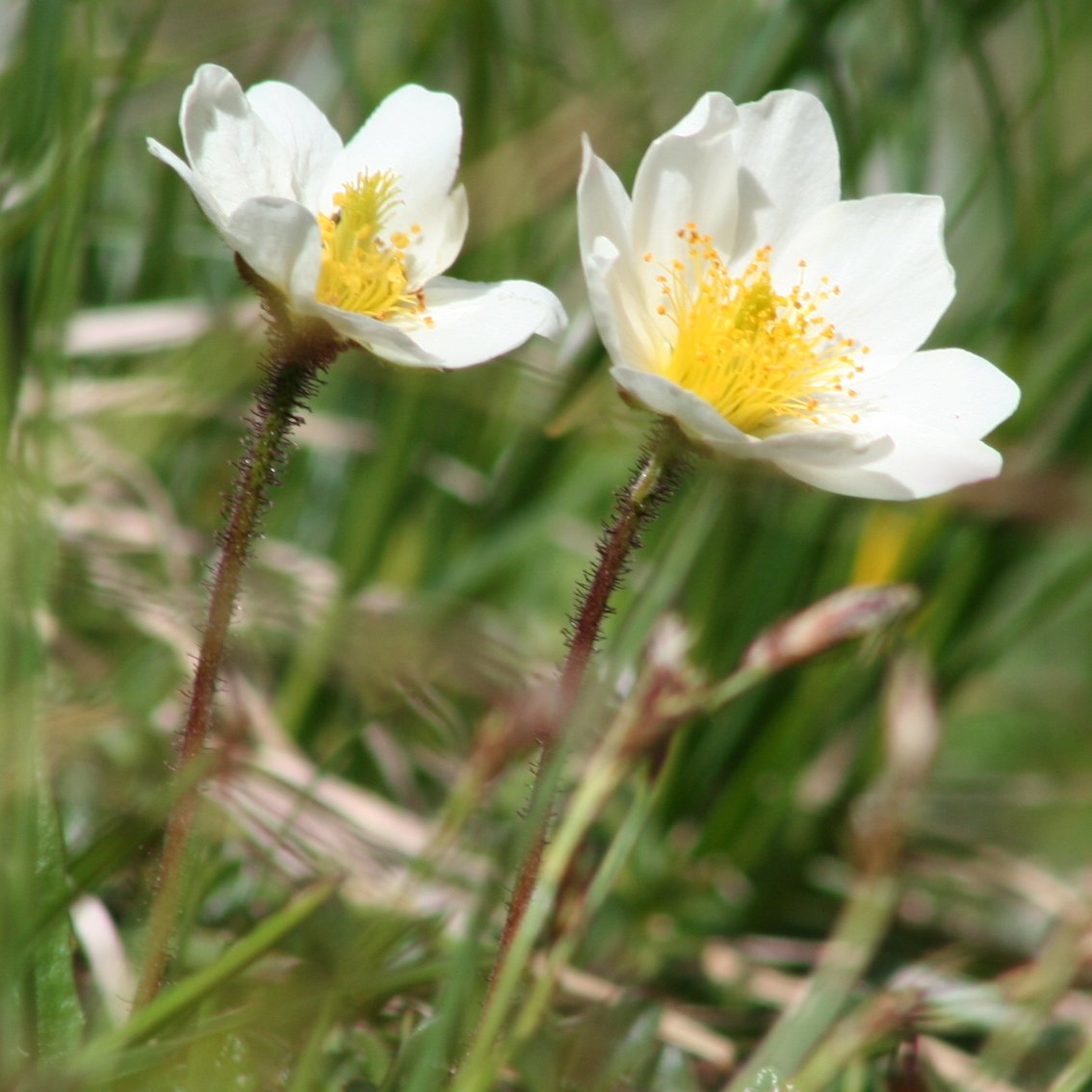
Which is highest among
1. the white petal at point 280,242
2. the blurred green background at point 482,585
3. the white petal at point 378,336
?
the white petal at point 280,242

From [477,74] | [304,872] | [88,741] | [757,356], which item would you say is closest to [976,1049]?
[304,872]

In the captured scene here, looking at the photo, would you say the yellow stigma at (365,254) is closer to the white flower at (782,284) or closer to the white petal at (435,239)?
the white petal at (435,239)

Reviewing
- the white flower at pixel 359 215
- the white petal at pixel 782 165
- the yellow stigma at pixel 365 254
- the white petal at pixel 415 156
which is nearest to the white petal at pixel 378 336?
the white flower at pixel 359 215

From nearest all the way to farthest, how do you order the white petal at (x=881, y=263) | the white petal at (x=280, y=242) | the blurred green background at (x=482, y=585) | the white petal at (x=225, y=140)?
the white petal at (x=280, y=242) < the white petal at (x=225, y=140) < the white petal at (x=881, y=263) < the blurred green background at (x=482, y=585)

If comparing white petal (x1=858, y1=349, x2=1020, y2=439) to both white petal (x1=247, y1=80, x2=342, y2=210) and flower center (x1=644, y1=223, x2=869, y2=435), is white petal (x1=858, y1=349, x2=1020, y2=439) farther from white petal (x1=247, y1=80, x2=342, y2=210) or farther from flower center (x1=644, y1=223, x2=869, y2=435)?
white petal (x1=247, y1=80, x2=342, y2=210)

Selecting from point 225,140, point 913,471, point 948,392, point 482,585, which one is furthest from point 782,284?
point 482,585
